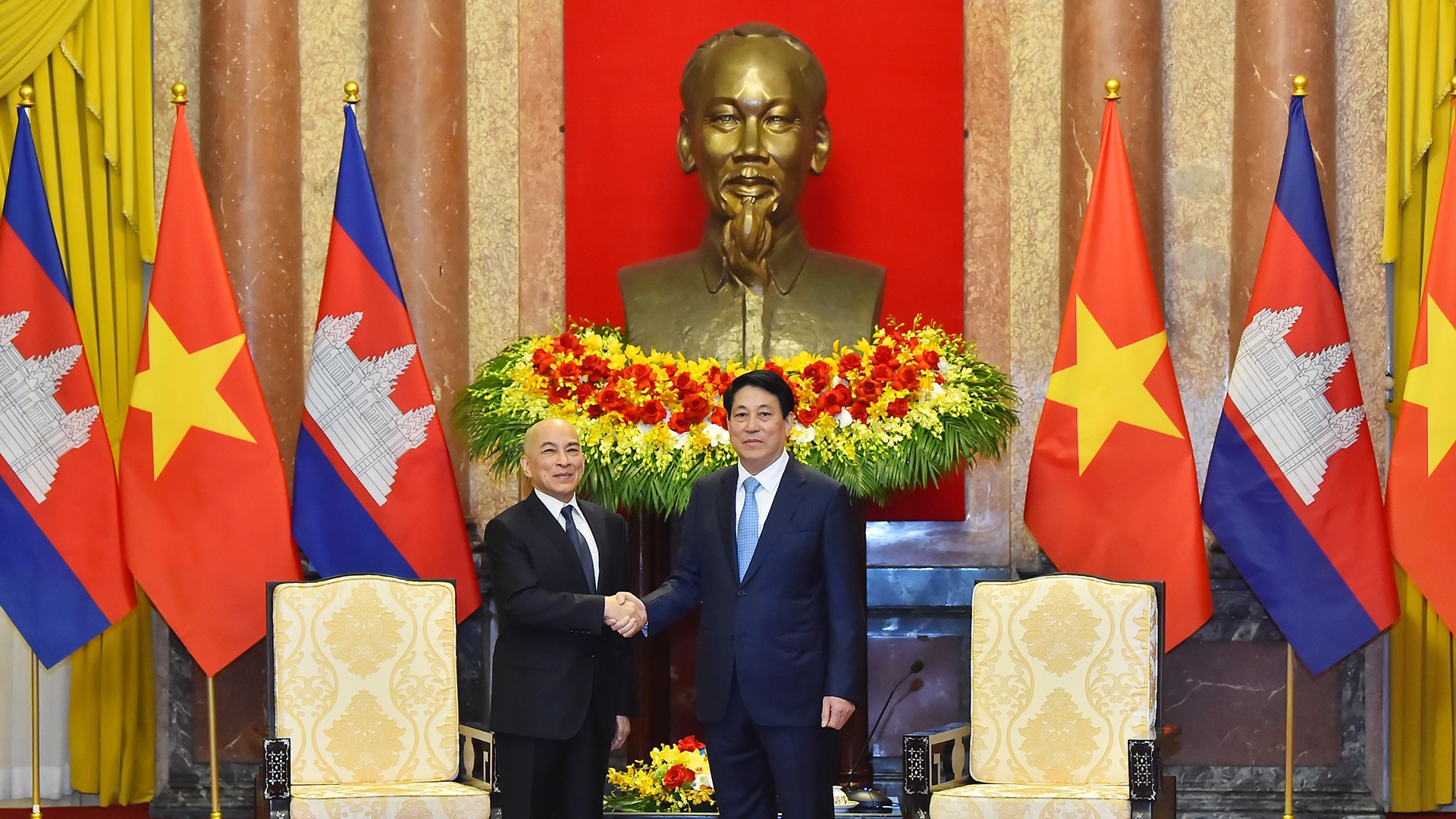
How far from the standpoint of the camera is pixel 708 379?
494 centimetres

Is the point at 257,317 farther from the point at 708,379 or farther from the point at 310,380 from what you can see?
the point at 708,379

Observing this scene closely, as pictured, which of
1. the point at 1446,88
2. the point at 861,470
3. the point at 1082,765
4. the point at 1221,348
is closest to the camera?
the point at 1082,765

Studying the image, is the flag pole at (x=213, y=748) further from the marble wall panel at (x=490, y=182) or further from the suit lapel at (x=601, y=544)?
the marble wall panel at (x=490, y=182)

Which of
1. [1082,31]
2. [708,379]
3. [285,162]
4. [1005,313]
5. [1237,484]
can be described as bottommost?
[1237,484]

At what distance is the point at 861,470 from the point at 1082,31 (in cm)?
233

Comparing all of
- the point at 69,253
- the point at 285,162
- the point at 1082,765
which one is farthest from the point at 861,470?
the point at 69,253

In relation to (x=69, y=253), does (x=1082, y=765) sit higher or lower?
lower

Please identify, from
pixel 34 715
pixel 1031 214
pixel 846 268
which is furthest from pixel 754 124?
pixel 34 715

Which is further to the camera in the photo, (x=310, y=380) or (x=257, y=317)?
(x=257, y=317)

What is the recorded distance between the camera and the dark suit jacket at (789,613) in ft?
13.1

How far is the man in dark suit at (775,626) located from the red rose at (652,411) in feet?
2.49

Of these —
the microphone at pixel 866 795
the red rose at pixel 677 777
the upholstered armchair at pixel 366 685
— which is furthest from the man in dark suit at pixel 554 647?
the microphone at pixel 866 795

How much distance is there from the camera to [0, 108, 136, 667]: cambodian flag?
4.94m

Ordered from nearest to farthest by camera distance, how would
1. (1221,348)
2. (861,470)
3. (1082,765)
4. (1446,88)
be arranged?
(1082,765)
(861,470)
(1446,88)
(1221,348)
